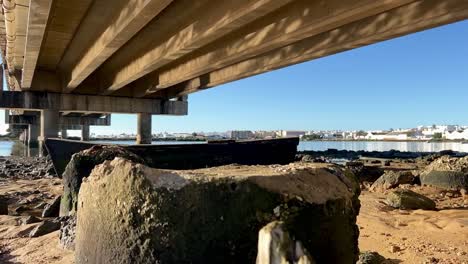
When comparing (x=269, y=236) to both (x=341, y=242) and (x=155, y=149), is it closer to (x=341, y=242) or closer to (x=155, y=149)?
(x=341, y=242)

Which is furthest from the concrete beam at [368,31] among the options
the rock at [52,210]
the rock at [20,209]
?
the rock at [20,209]

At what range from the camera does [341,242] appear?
2820 mm

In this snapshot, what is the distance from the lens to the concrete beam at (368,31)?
358 inches

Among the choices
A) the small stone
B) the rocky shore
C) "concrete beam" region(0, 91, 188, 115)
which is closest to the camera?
the rocky shore

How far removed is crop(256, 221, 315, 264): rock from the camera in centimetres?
220

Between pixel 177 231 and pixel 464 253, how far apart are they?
3.63 meters

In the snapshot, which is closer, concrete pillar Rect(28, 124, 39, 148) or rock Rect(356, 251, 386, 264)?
rock Rect(356, 251, 386, 264)

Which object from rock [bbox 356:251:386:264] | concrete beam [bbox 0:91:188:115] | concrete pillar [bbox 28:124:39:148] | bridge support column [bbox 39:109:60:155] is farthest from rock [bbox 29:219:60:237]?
concrete pillar [bbox 28:124:39:148]

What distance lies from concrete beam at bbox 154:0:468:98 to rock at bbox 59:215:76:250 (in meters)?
8.33

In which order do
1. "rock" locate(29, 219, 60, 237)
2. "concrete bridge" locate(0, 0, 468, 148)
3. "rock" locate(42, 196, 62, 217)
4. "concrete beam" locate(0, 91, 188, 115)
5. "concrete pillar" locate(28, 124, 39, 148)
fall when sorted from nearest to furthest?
"rock" locate(29, 219, 60, 237), "rock" locate(42, 196, 62, 217), "concrete bridge" locate(0, 0, 468, 148), "concrete beam" locate(0, 91, 188, 115), "concrete pillar" locate(28, 124, 39, 148)

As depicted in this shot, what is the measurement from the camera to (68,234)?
16.1 ft

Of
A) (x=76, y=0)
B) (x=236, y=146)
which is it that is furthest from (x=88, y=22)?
(x=236, y=146)

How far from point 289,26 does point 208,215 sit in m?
9.20

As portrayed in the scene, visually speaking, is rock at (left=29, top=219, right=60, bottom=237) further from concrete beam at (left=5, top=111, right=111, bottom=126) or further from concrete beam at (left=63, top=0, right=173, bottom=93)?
concrete beam at (left=5, top=111, right=111, bottom=126)
